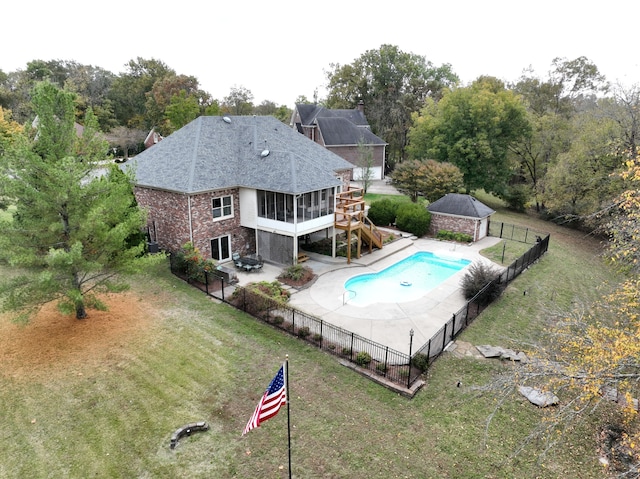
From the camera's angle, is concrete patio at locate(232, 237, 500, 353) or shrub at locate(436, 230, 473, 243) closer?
concrete patio at locate(232, 237, 500, 353)

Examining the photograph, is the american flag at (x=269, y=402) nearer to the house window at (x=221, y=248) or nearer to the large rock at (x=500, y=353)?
the large rock at (x=500, y=353)

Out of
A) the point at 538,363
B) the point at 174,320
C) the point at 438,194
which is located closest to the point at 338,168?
the point at 438,194

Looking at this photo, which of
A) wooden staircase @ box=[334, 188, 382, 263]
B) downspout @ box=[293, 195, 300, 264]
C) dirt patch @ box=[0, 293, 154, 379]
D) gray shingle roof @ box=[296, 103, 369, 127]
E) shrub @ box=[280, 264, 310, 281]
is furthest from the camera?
gray shingle roof @ box=[296, 103, 369, 127]

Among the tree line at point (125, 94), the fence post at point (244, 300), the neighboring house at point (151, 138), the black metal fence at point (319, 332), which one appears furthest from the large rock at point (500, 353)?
the neighboring house at point (151, 138)

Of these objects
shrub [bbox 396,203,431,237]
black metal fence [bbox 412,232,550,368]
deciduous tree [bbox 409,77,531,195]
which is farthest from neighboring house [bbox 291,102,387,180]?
black metal fence [bbox 412,232,550,368]

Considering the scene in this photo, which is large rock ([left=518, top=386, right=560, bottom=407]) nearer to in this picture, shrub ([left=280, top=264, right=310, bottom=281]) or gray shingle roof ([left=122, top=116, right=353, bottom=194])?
shrub ([left=280, top=264, right=310, bottom=281])

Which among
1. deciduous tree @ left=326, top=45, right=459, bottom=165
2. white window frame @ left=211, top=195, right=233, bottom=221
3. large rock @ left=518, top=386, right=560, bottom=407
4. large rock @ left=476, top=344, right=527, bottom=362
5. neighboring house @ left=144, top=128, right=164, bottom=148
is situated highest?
deciduous tree @ left=326, top=45, right=459, bottom=165

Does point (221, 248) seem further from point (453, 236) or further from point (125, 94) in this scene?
point (125, 94)
